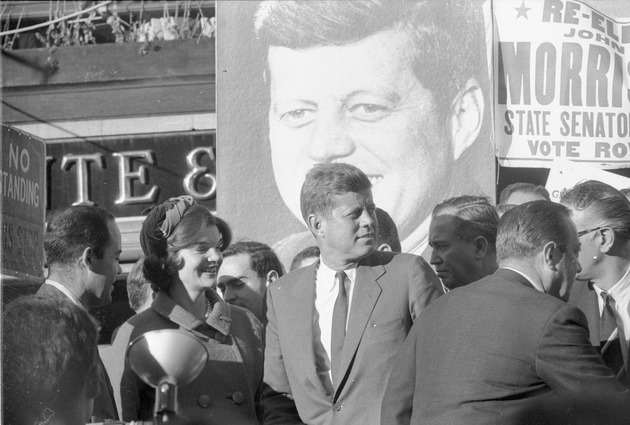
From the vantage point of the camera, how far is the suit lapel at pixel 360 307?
371 cm

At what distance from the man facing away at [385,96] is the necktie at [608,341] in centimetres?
178

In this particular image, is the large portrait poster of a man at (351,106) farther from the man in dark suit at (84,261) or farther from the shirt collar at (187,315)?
the man in dark suit at (84,261)

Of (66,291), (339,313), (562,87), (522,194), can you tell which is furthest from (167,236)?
(562,87)

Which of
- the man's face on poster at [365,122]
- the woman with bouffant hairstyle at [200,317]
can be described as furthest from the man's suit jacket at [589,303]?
the man's face on poster at [365,122]

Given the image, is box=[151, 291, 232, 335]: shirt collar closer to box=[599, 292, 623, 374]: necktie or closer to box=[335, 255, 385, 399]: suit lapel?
box=[335, 255, 385, 399]: suit lapel

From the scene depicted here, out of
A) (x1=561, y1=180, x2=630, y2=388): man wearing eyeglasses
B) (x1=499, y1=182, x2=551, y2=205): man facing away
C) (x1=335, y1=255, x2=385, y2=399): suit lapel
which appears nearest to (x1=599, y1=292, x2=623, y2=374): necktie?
(x1=561, y1=180, x2=630, y2=388): man wearing eyeglasses

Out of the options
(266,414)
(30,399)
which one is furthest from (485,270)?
(30,399)

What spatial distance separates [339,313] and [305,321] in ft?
0.40

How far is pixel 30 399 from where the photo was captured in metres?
3.44

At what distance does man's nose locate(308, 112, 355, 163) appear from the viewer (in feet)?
19.4

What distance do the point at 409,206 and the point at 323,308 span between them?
2035 millimetres

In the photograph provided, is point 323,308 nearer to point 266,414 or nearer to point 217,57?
point 266,414

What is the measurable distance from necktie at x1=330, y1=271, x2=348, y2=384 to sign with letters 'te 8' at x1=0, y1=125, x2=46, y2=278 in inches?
48.6

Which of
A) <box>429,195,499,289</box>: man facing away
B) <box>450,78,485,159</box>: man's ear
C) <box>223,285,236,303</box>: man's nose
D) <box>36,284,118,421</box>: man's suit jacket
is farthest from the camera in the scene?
<box>450,78,485,159</box>: man's ear
